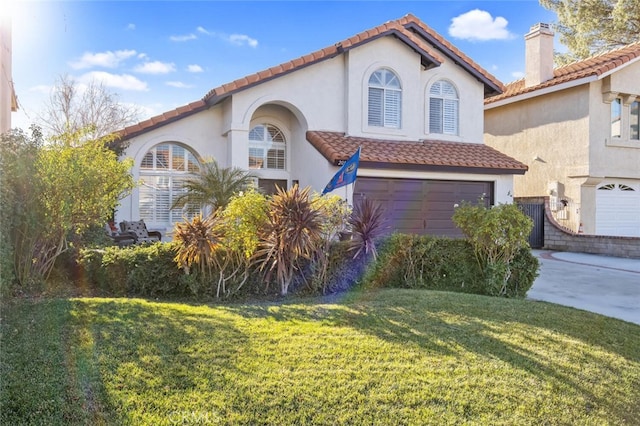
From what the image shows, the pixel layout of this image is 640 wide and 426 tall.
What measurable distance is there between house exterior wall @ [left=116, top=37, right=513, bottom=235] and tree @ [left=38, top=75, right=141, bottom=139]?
17997 millimetres

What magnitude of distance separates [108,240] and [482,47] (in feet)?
58.1

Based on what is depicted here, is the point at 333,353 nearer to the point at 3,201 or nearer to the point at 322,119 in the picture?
the point at 3,201

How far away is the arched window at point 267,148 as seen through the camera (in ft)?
56.1

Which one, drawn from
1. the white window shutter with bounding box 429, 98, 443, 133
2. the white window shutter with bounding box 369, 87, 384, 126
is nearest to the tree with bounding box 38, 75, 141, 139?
the white window shutter with bounding box 369, 87, 384, 126

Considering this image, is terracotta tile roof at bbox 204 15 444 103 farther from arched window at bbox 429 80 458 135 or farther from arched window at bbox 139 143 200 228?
arched window at bbox 139 143 200 228

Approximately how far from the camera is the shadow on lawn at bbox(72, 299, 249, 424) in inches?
170

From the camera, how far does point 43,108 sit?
1236 inches

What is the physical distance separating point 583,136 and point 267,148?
1330 cm

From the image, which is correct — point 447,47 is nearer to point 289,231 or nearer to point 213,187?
point 213,187

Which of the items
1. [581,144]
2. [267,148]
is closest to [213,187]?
[267,148]

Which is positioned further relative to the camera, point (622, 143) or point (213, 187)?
point (622, 143)

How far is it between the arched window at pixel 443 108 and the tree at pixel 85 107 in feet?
72.3

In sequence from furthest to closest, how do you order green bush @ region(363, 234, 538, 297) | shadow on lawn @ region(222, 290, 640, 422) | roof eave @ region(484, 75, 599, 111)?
roof eave @ region(484, 75, 599, 111) → green bush @ region(363, 234, 538, 297) → shadow on lawn @ region(222, 290, 640, 422)

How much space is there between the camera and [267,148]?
17.4 metres
